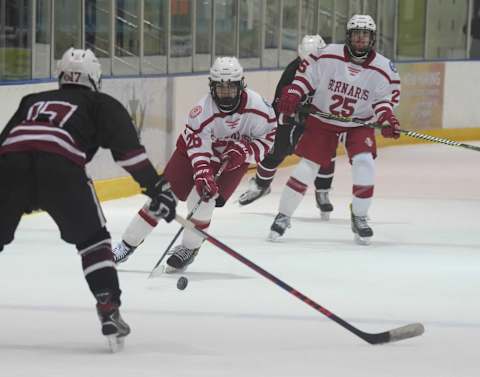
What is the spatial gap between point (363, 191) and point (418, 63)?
7092mm

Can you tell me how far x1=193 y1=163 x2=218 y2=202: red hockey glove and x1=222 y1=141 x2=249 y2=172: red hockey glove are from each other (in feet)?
0.69

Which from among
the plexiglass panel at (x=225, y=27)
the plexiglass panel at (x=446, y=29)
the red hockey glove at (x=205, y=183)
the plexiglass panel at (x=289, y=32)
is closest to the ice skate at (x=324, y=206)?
the red hockey glove at (x=205, y=183)

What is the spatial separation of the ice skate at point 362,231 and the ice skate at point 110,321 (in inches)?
123

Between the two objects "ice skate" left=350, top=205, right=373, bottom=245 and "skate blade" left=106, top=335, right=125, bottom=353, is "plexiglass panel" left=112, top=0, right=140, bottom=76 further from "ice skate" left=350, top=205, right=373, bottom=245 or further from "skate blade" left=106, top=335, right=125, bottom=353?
"skate blade" left=106, top=335, right=125, bottom=353

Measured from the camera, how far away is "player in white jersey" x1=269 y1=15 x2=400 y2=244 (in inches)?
285

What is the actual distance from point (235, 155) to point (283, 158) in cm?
278

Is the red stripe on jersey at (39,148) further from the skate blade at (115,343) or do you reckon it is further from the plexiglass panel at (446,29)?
the plexiglass panel at (446,29)

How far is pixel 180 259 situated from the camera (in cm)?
605

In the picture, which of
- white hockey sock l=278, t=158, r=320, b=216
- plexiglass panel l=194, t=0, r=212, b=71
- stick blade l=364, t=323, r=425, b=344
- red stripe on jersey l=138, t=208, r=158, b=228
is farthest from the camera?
plexiglass panel l=194, t=0, r=212, b=71

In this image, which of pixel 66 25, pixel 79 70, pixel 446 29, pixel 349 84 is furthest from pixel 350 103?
pixel 446 29

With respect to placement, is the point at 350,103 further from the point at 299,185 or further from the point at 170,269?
the point at 170,269

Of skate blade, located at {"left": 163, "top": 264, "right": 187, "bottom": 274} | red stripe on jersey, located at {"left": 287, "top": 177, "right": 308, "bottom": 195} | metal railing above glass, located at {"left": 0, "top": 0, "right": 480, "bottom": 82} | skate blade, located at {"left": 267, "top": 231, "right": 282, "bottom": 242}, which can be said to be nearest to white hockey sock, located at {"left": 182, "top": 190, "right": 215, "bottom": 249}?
skate blade, located at {"left": 163, "top": 264, "right": 187, "bottom": 274}

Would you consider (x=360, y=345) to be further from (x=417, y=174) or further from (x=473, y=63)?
(x=473, y=63)

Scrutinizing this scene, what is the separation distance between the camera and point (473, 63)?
587 inches
